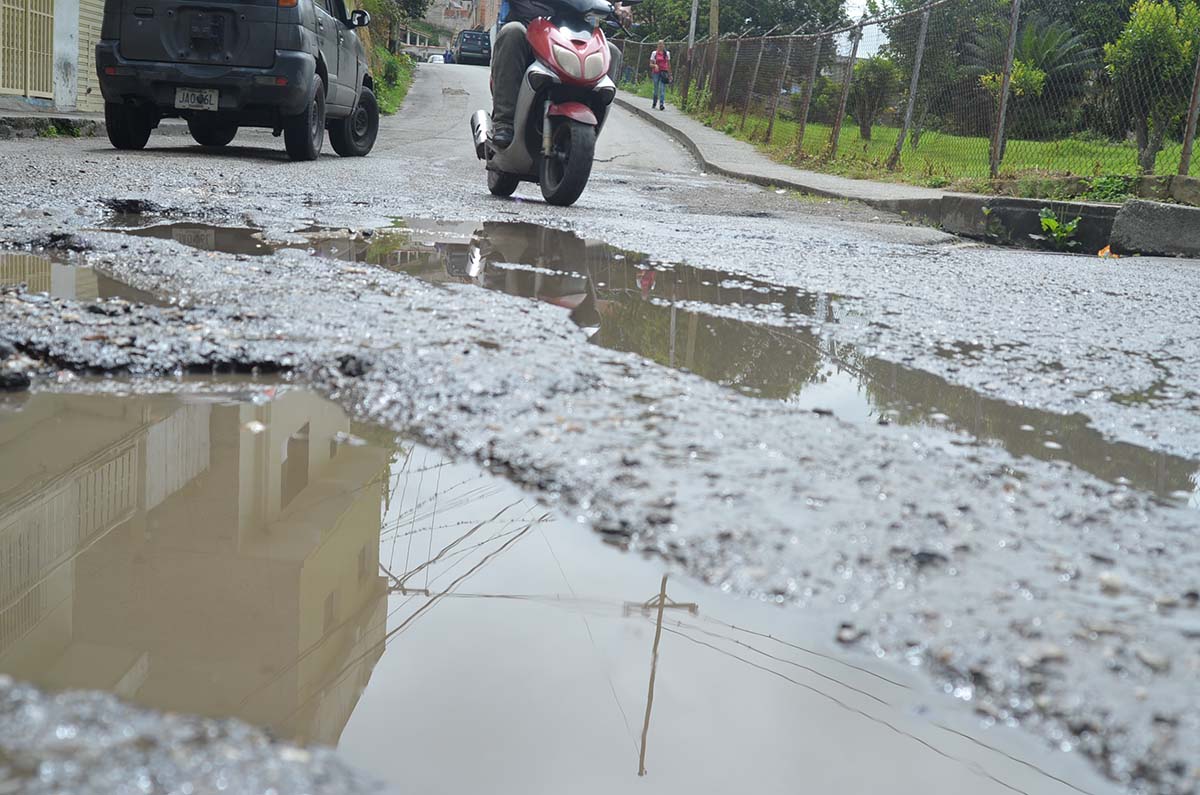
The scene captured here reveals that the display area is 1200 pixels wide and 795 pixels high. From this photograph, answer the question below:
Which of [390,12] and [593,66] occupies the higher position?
[390,12]

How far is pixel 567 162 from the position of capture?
766cm

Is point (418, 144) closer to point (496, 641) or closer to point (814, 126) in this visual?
point (814, 126)

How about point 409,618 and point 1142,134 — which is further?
point 1142,134

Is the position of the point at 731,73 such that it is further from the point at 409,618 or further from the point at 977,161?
the point at 409,618

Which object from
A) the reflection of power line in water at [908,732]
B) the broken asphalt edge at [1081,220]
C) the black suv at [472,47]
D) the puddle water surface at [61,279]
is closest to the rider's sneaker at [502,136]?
the broken asphalt edge at [1081,220]

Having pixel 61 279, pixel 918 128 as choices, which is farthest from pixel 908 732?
pixel 918 128

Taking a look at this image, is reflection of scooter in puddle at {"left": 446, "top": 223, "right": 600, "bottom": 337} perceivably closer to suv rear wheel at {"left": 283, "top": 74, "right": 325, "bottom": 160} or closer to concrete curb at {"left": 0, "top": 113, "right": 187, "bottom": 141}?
suv rear wheel at {"left": 283, "top": 74, "right": 325, "bottom": 160}

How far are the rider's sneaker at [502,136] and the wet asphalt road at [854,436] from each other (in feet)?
8.25

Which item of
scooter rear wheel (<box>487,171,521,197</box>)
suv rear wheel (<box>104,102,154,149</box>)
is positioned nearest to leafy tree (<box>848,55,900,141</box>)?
scooter rear wheel (<box>487,171,521,197</box>)

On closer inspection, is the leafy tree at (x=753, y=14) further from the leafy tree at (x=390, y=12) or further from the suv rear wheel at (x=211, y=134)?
the suv rear wheel at (x=211, y=134)

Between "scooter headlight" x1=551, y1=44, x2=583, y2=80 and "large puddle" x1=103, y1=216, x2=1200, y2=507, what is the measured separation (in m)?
1.65

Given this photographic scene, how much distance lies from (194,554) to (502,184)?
7.03m

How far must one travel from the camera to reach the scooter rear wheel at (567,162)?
7555mm

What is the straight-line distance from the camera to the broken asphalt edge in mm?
7641
